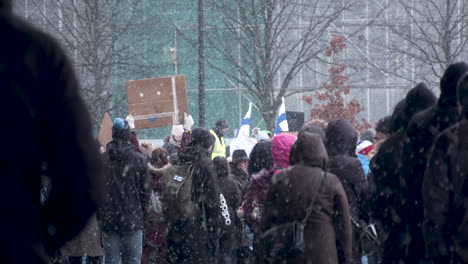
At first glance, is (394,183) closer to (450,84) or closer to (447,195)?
(450,84)

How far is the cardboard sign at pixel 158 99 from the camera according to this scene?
13359mm

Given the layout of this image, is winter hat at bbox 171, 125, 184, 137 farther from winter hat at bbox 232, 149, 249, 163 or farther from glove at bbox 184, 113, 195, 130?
winter hat at bbox 232, 149, 249, 163

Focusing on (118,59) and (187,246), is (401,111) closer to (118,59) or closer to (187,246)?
(187,246)

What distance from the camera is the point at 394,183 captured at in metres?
5.79

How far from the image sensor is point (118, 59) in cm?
2417

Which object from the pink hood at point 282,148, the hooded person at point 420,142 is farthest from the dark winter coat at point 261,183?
the hooded person at point 420,142

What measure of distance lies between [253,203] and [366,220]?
109 centimetres

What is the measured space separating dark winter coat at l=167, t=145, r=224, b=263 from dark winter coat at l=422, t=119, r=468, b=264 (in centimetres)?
405

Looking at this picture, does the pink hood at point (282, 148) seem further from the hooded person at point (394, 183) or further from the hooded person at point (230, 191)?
the hooded person at point (230, 191)

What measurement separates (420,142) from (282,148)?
208cm

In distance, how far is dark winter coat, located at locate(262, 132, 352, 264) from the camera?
5801 mm

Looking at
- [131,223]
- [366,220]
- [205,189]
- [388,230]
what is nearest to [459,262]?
[388,230]

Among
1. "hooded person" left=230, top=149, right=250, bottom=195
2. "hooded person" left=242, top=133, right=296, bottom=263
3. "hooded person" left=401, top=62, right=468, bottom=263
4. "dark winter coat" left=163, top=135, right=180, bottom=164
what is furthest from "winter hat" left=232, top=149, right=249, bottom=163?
"hooded person" left=401, top=62, right=468, bottom=263

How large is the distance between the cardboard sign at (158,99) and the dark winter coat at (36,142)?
36.1ft
